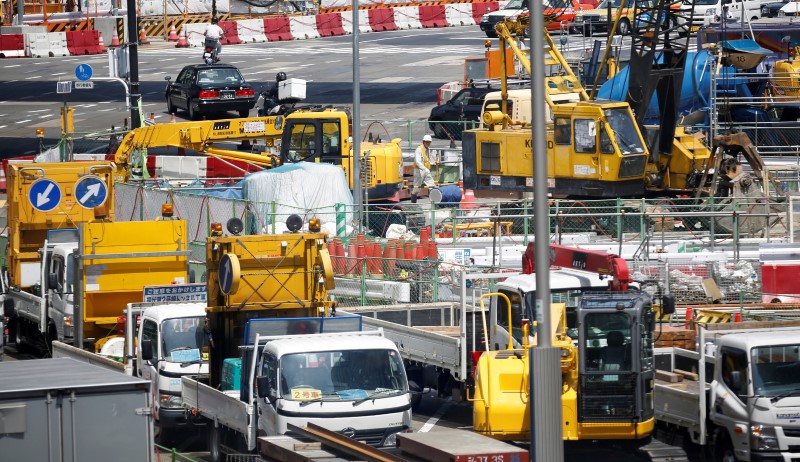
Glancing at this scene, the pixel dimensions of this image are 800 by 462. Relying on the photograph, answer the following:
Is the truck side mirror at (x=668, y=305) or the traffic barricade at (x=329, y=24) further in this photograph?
the traffic barricade at (x=329, y=24)

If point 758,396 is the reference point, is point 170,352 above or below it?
above

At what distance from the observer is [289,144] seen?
107 feet

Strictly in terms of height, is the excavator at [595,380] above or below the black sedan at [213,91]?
below

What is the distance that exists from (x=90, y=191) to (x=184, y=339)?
6500 mm

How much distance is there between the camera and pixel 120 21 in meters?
64.0

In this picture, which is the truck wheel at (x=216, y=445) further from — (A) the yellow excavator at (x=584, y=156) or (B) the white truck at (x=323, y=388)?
(A) the yellow excavator at (x=584, y=156)

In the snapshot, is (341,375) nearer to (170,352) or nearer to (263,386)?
(263,386)

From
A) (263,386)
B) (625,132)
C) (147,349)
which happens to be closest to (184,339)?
(147,349)

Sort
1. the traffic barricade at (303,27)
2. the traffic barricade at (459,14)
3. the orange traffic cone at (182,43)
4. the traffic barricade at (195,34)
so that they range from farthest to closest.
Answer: the traffic barricade at (459,14) < the traffic barricade at (303,27) < the traffic barricade at (195,34) < the orange traffic cone at (182,43)

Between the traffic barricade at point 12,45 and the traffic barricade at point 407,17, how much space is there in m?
19.9

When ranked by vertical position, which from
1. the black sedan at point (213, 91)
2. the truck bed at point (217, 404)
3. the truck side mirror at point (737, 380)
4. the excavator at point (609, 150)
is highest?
the black sedan at point (213, 91)

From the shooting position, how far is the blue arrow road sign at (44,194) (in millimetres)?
23688

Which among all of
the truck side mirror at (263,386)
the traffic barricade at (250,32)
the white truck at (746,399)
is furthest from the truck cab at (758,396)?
the traffic barricade at (250,32)

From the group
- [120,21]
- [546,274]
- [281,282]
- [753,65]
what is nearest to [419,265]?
[281,282]
